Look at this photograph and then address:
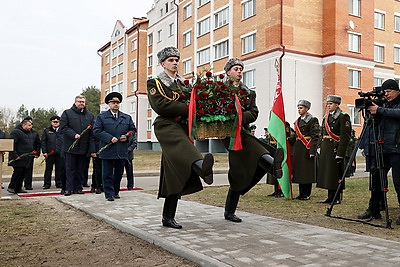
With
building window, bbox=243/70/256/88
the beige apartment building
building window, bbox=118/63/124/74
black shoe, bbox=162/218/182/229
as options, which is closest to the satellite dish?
the beige apartment building

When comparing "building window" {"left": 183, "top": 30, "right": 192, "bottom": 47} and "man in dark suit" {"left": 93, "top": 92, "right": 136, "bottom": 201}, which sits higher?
"building window" {"left": 183, "top": 30, "right": 192, "bottom": 47}

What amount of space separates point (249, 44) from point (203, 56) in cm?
689

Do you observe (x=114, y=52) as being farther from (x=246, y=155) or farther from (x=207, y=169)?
(x=207, y=169)

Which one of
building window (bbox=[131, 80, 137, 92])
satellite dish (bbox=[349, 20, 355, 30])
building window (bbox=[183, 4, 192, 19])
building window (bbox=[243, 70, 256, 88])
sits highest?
building window (bbox=[183, 4, 192, 19])

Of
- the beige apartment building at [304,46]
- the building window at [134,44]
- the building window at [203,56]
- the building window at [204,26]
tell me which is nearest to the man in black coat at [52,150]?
the beige apartment building at [304,46]

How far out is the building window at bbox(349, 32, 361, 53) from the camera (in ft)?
99.5

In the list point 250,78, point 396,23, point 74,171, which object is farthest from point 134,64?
point 74,171

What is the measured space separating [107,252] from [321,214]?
3872 millimetres

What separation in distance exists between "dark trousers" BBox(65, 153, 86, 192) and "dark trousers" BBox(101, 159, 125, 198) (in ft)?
4.44

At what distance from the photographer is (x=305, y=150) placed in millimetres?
9609

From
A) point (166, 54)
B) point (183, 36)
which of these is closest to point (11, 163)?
point (166, 54)

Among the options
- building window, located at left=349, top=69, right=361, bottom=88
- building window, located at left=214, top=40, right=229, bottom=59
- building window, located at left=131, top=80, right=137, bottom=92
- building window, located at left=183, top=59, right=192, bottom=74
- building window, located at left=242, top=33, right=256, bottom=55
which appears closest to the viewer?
building window, located at left=349, top=69, right=361, bottom=88

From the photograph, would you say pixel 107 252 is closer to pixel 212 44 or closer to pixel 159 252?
pixel 159 252

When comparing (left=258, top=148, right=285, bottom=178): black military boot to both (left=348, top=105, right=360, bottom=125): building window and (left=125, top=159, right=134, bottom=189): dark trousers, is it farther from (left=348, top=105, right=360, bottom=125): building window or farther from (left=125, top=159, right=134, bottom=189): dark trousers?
(left=348, top=105, right=360, bottom=125): building window
